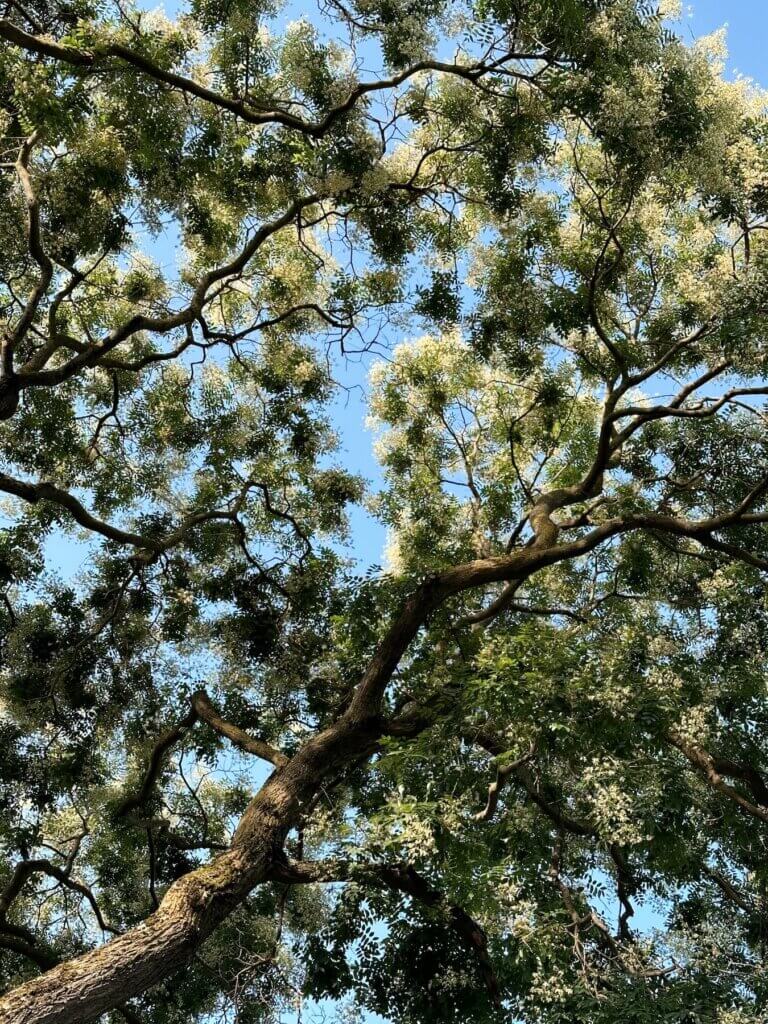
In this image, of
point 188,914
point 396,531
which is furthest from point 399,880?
point 396,531

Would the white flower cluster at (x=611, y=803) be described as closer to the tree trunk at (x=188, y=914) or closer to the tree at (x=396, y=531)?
the tree at (x=396, y=531)

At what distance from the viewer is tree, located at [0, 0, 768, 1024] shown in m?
6.24

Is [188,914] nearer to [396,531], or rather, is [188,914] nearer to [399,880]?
[399,880]

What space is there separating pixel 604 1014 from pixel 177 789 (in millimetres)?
6239

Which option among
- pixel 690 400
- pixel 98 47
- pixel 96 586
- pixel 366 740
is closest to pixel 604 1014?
pixel 366 740

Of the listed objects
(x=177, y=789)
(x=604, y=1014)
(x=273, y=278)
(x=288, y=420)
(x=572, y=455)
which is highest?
(x=273, y=278)

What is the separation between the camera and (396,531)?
419 inches

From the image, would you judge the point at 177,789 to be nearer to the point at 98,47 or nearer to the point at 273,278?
the point at 273,278

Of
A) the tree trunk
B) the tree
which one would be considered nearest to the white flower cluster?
the tree

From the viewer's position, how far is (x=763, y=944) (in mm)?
7250

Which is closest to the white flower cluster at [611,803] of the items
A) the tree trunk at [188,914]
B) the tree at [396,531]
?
the tree at [396,531]

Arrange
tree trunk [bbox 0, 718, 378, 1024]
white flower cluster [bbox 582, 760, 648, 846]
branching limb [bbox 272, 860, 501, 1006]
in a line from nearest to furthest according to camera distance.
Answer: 1. tree trunk [bbox 0, 718, 378, 1024]
2. white flower cluster [bbox 582, 760, 648, 846]
3. branching limb [bbox 272, 860, 501, 1006]

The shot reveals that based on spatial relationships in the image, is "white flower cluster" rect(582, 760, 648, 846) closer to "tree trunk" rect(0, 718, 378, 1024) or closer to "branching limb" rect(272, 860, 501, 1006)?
"branching limb" rect(272, 860, 501, 1006)

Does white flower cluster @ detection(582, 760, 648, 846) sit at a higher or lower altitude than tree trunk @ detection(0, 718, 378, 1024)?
lower
